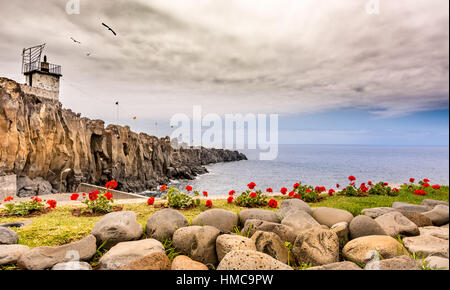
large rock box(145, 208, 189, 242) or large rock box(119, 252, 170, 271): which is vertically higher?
large rock box(145, 208, 189, 242)

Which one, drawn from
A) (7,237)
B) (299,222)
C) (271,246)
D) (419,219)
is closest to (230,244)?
(271,246)

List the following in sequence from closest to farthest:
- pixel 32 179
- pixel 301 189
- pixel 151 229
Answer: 1. pixel 151 229
2. pixel 301 189
3. pixel 32 179

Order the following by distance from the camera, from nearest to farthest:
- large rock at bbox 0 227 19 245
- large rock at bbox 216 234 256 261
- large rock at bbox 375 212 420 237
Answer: large rock at bbox 216 234 256 261
large rock at bbox 0 227 19 245
large rock at bbox 375 212 420 237

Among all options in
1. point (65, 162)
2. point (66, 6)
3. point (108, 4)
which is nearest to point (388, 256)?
point (108, 4)

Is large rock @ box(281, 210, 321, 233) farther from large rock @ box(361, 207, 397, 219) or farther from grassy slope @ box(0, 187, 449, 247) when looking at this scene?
large rock @ box(361, 207, 397, 219)

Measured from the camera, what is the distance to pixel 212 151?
92562mm

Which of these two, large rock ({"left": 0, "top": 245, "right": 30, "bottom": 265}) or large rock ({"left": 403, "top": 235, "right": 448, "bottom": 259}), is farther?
large rock ({"left": 403, "top": 235, "right": 448, "bottom": 259})

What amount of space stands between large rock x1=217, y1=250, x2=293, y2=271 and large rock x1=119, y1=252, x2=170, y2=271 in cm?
83

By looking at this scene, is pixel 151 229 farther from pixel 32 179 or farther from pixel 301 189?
pixel 32 179

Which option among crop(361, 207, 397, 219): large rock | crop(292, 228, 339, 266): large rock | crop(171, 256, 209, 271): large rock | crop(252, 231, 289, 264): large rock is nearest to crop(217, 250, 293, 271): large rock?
crop(171, 256, 209, 271): large rock

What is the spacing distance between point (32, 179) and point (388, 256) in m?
26.4

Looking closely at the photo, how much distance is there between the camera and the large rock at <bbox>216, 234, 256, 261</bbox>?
3926 millimetres

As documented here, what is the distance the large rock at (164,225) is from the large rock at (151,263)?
0.95 meters

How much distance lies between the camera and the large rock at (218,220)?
16.9 feet
